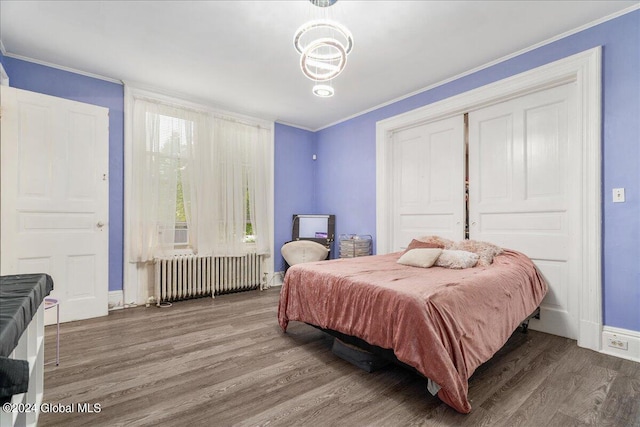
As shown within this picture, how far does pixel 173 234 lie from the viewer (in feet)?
13.1

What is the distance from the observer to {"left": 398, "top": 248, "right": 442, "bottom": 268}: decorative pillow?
9.12 ft

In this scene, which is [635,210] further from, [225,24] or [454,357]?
[225,24]

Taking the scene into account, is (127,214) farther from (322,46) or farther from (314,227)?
(322,46)

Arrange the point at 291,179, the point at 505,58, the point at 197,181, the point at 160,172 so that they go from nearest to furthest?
1. the point at 505,58
2. the point at 160,172
3. the point at 197,181
4. the point at 291,179

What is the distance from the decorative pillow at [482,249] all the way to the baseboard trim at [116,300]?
3893 mm

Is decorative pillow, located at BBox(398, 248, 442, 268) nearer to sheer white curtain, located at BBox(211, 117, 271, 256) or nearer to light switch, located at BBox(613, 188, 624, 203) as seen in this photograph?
light switch, located at BBox(613, 188, 624, 203)

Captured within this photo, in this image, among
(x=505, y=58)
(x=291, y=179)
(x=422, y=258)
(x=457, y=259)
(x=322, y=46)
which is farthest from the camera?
(x=291, y=179)

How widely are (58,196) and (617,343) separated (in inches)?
207

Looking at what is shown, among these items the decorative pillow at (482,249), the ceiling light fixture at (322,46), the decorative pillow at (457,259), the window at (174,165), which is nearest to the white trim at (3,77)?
the window at (174,165)

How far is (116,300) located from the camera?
3.62 metres

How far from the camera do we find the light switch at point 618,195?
2.41m

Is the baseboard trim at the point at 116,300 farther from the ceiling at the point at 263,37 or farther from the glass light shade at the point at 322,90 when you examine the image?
the glass light shade at the point at 322,90

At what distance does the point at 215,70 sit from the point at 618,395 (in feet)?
14.2

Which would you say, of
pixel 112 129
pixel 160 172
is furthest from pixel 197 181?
pixel 112 129
